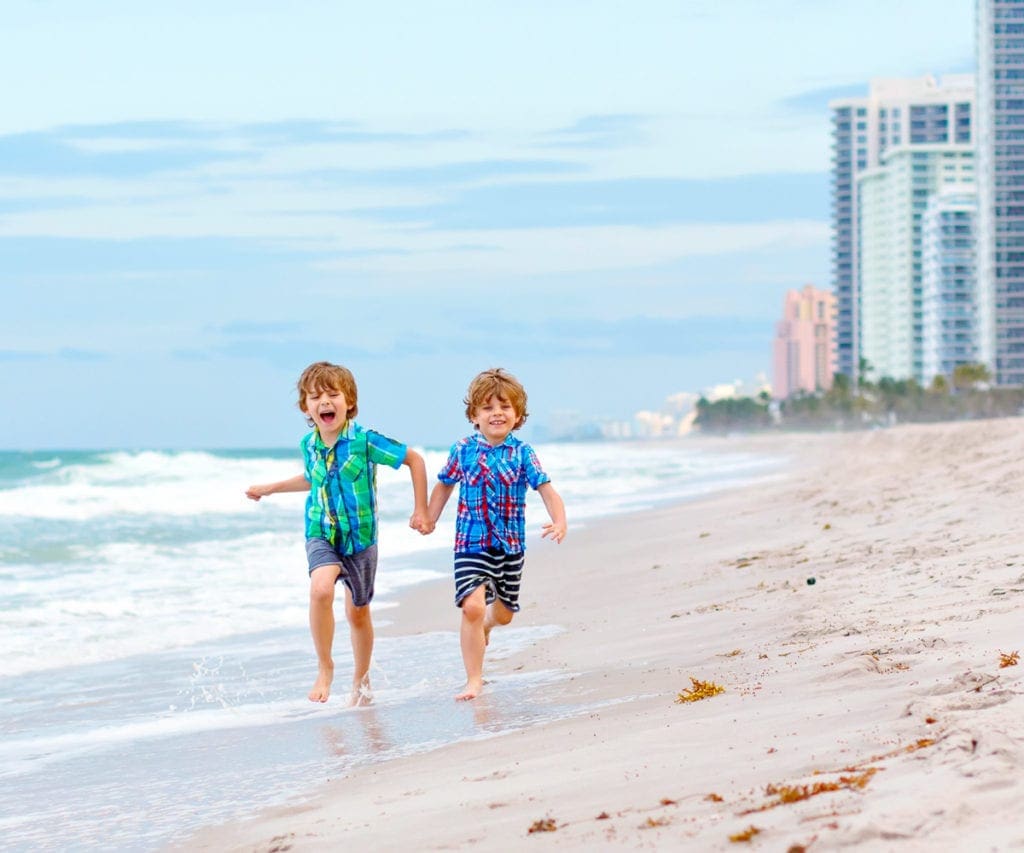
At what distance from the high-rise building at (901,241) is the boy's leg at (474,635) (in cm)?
15668

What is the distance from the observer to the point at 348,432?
5.92m

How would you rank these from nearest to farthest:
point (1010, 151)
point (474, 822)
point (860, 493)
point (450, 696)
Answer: point (474, 822)
point (450, 696)
point (860, 493)
point (1010, 151)

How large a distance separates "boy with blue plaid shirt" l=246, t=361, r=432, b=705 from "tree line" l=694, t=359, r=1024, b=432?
118680 mm

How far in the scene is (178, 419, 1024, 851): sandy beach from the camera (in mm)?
2943

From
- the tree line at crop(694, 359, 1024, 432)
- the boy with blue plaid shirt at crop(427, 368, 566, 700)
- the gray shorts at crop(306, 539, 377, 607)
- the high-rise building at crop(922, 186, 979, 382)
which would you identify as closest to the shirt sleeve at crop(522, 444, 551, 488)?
the boy with blue plaid shirt at crop(427, 368, 566, 700)

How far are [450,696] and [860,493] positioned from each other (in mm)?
9670

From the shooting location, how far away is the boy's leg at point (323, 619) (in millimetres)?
5766

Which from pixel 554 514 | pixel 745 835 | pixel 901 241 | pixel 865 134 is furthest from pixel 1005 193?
pixel 745 835

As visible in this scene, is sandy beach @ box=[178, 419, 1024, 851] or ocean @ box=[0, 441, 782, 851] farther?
ocean @ box=[0, 441, 782, 851]

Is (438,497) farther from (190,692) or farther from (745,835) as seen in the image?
(745,835)

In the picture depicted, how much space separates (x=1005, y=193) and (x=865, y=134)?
46.9 meters

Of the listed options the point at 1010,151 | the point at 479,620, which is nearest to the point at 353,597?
the point at 479,620

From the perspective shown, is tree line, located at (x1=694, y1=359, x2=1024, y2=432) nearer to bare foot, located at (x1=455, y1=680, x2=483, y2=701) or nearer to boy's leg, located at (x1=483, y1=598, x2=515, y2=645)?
boy's leg, located at (x1=483, y1=598, x2=515, y2=645)

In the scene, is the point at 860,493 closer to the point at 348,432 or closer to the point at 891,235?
the point at 348,432
